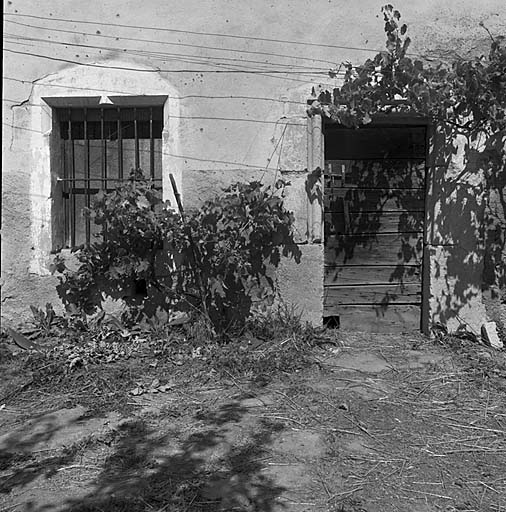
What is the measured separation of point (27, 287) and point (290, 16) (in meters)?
3.20

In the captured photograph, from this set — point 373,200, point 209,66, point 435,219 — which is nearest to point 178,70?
point 209,66

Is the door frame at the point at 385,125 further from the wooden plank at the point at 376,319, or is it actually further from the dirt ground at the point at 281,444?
the dirt ground at the point at 281,444

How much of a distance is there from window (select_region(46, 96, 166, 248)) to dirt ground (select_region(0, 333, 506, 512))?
6.26ft

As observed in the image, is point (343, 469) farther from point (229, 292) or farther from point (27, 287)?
point (27, 287)

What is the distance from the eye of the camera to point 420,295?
17.3ft

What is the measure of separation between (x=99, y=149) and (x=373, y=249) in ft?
8.45

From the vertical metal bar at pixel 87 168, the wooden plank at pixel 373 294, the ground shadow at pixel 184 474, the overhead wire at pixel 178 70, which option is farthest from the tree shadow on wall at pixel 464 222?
the vertical metal bar at pixel 87 168

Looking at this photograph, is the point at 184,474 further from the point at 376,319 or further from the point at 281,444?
the point at 376,319

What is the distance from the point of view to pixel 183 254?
16.6 feet

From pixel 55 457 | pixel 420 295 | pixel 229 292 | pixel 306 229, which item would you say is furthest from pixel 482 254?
pixel 55 457

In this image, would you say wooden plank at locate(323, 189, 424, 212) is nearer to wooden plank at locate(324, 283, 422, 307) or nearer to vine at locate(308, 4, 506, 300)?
vine at locate(308, 4, 506, 300)

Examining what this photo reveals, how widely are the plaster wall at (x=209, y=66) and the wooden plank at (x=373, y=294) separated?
0.44 m

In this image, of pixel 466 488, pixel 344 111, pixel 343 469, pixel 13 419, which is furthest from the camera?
pixel 344 111

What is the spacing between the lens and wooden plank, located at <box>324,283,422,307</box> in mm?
5293
